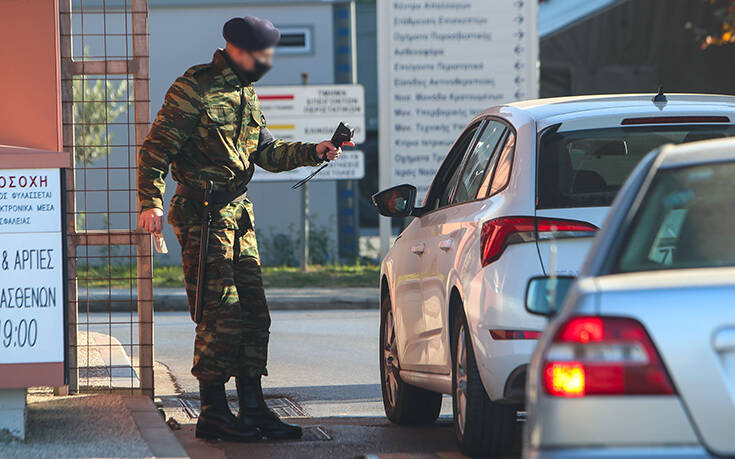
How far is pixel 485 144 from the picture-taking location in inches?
245

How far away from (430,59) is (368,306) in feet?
12.5

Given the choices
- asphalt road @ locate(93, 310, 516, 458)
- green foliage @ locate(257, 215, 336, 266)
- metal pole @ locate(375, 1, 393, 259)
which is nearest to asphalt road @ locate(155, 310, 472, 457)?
asphalt road @ locate(93, 310, 516, 458)

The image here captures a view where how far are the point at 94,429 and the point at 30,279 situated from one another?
28.0 inches

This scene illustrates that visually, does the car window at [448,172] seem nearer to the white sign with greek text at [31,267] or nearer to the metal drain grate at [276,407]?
the metal drain grate at [276,407]

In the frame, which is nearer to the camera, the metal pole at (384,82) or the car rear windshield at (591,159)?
the car rear windshield at (591,159)

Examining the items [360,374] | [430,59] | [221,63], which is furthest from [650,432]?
[430,59]

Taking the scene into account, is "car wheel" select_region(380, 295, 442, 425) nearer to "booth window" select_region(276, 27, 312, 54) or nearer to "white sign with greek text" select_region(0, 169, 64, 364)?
"white sign with greek text" select_region(0, 169, 64, 364)

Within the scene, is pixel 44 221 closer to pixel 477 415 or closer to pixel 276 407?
pixel 477 415

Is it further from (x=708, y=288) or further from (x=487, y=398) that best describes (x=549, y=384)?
(x=487, y=398)

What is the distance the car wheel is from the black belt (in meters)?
1.28

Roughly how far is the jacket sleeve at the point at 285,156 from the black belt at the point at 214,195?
308mm

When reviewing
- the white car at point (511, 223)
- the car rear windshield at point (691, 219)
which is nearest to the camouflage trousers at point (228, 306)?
the white car at point (511, 223)

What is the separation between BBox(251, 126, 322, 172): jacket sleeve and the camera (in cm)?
677

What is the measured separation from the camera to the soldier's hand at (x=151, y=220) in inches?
245
